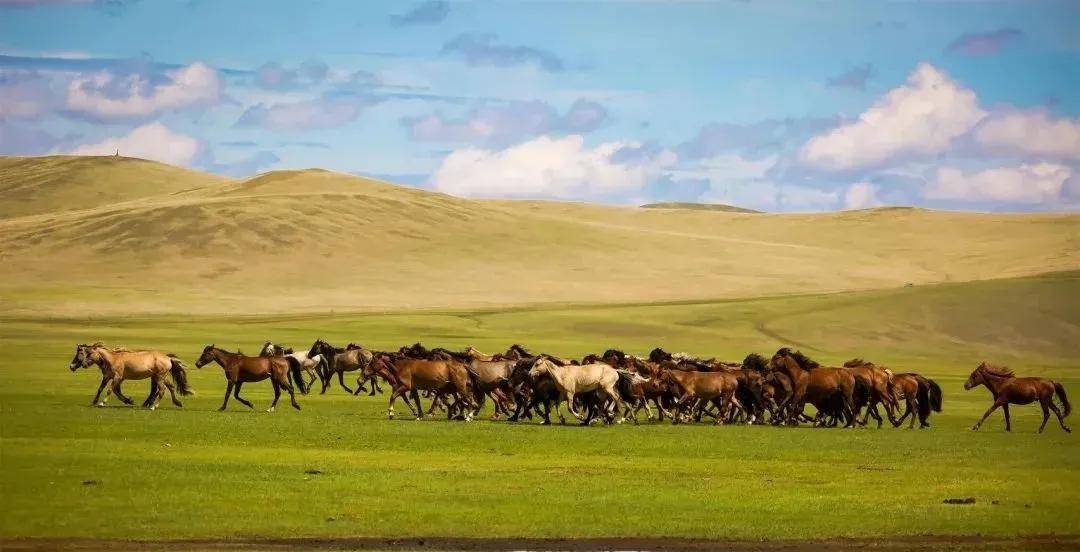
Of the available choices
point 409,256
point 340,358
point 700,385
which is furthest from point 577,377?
point 409,256

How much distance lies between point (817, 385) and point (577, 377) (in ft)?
18.3

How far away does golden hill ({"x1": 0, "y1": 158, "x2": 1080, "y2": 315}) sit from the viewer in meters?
104

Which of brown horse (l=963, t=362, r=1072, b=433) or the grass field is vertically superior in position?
brown horse (l=963, t=362, r=1072, b=433)

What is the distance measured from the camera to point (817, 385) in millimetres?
31406

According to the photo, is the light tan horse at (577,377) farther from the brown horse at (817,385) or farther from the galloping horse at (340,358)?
the galloping horse at (340,358)

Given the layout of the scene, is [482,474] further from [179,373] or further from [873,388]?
[179,373]

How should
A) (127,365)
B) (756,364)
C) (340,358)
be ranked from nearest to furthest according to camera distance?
1. (127,365)
2. (756,364)
3. (340,358)

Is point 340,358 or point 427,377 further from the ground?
point 340,358

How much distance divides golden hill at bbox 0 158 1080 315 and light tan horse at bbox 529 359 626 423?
6432cm

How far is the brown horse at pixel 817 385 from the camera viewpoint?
3130 cm

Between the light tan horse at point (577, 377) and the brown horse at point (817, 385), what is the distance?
12.8 ft

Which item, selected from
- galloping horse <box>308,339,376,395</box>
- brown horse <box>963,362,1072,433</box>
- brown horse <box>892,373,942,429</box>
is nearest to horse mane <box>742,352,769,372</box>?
brown horse <box>892,373,942,429</box>

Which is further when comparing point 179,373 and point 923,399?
point 179,373

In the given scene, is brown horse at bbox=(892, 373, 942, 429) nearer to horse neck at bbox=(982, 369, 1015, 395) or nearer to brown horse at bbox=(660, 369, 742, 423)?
horse neck at bbox=(982, 369, 1015, 395)
